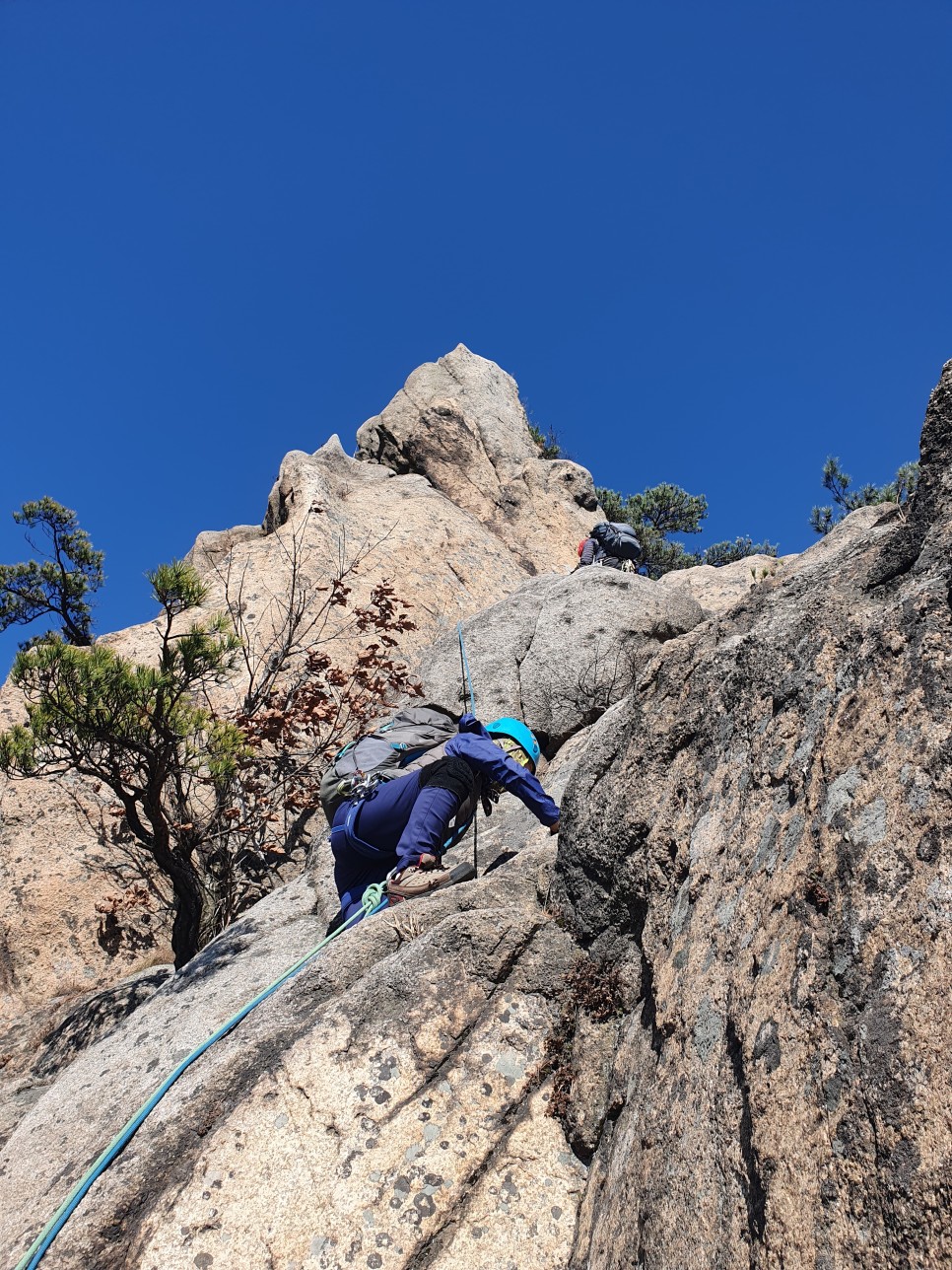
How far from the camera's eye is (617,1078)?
13.0 ft

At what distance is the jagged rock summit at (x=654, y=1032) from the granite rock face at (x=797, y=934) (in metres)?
0.01

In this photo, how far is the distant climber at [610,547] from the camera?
15125mm

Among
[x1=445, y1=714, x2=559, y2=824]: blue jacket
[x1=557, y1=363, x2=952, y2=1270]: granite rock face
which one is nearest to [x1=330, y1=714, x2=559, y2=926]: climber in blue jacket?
[x1=445, y1=714, x2=559, y2=824]: blue jacket

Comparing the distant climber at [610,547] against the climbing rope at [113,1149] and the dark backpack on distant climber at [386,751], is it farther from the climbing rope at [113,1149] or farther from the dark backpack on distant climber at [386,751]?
the climbing rope at [113,1149]

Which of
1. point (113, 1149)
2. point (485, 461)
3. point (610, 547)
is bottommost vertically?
point (113, 1149)

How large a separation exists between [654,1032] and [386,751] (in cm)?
399

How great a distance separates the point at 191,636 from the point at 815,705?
185 inches

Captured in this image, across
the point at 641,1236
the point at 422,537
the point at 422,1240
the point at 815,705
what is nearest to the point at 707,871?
the point at 815,705

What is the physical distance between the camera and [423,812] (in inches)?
258

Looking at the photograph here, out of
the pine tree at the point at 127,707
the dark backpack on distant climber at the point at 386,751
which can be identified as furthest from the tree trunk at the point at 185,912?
the dark backpack on distant climber at the point at 386,751

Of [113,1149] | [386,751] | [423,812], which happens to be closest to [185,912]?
[386,751]

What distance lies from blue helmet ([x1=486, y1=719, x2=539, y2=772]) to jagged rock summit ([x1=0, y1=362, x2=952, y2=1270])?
1.70 meters

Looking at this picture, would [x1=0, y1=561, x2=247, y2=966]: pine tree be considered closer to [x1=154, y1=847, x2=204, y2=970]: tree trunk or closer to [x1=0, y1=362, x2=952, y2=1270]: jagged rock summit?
[x1=154, y1=847, x2=204, y2=970]: tree trunk

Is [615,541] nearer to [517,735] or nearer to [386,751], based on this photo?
[517,735]
